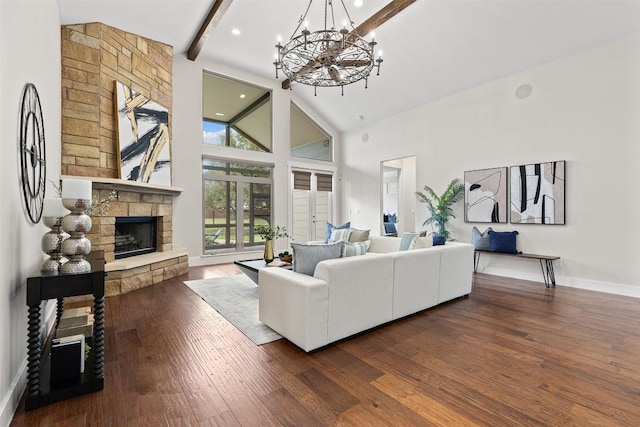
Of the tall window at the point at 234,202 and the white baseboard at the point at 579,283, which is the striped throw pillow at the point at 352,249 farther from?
the tall window at the point at 234,202

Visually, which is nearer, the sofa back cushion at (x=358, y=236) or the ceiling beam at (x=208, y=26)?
the ceiling beam at (x=208, y=26)

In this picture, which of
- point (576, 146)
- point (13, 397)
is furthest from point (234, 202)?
point (576, 146)

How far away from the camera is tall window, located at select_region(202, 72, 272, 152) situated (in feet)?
21.9

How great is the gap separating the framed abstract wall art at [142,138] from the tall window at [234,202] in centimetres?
118

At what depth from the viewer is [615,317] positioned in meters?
3.32

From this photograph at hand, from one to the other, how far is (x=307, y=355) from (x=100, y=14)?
528 centimetres

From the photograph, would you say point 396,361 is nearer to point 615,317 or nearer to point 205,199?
point 615,317

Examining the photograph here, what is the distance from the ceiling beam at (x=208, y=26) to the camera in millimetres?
4539

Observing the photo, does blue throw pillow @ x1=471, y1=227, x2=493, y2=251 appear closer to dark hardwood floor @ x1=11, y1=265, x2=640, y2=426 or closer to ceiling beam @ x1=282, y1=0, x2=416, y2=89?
dark hardwood floor @ x1=11, y1=265, x2=640, y2=426

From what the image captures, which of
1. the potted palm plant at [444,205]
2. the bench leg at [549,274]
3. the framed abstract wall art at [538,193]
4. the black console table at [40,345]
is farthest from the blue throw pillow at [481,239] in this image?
the black console table at [40,345]

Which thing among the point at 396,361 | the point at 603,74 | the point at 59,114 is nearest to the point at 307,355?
the point at 396,361

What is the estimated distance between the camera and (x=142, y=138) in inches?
196

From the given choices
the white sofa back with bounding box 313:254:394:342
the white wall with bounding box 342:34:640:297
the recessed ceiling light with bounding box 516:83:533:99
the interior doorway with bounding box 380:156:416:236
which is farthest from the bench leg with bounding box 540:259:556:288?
the interior doorway with bounding box 380:156:416:236

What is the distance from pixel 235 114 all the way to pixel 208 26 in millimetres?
2275
